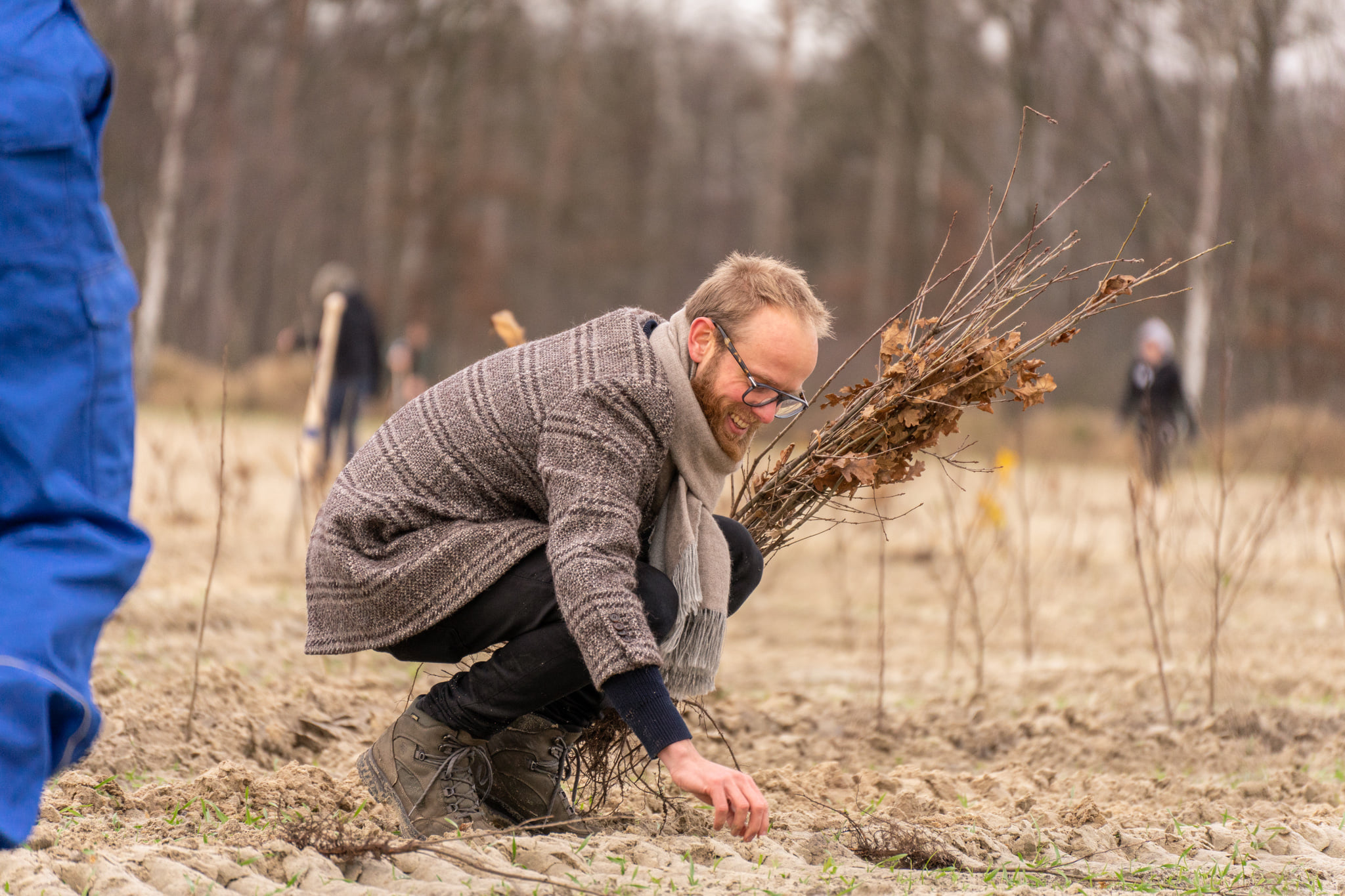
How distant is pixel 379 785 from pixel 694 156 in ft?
92.0

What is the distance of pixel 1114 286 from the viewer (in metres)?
2.44

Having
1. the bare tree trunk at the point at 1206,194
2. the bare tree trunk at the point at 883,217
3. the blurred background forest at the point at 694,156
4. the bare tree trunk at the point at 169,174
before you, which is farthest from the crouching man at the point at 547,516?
the bare tree trunk at the point at 883,217

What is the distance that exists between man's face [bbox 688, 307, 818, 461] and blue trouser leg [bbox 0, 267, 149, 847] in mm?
1027

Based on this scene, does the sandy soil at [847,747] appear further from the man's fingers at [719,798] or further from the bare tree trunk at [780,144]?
the bare tree trunk at [780,144]

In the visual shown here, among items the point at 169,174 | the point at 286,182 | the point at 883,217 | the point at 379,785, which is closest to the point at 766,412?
the point at 379,785

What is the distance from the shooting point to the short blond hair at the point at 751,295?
218cm

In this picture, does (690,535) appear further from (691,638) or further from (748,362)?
(748,362)

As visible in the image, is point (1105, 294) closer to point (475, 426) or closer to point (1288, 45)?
point (475, 426)

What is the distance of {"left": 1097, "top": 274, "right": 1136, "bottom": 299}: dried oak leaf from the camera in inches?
94.4

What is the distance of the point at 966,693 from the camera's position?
170 inches

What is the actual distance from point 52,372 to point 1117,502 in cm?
986

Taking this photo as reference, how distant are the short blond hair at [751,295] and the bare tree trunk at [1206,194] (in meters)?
15.0

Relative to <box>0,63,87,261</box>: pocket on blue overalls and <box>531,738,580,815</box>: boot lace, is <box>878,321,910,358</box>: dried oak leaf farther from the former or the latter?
<box>0,63,87,261</box>: pocket on blue overalls

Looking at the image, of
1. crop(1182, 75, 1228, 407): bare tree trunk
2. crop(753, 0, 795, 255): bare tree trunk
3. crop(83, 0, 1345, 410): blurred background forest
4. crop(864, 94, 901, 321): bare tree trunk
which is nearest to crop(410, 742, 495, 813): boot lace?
crop(83, 0, 1345, 410): blurred background forest
